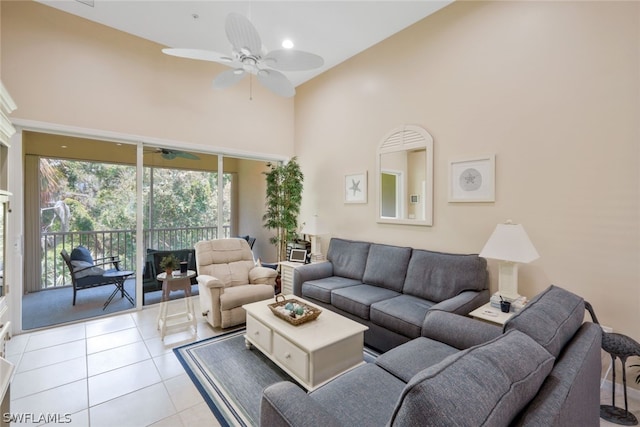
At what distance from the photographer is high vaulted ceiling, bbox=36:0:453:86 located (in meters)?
3.13

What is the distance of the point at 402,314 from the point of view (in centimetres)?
256

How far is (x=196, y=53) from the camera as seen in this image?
2.39 m

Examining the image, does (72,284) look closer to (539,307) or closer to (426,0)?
(539,307)

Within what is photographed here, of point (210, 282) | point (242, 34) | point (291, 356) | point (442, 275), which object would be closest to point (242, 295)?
point (210, 282)

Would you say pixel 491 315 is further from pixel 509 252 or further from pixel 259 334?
pixel 259 334

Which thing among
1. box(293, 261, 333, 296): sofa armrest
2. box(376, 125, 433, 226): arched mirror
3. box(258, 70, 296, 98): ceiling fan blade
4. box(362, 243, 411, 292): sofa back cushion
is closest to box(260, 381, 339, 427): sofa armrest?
box(362, 243, 411, 292): sofa back cushion

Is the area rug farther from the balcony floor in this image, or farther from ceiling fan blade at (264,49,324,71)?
ceiling fan blade at (264,49,324,71)

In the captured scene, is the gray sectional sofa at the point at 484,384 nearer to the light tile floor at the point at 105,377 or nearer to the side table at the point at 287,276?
the light tile floor at the point at 105,377

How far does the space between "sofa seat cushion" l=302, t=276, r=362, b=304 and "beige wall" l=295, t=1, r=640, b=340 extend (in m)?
0.79

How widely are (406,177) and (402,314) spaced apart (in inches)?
67.9

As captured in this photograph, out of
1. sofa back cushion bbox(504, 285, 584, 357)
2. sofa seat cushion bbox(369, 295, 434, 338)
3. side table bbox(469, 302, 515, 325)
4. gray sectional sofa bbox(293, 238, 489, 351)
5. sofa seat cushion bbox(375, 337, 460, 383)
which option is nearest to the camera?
sofa back cushion bbox(504, 285, 584, 357)

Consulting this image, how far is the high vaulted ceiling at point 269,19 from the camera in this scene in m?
3.13

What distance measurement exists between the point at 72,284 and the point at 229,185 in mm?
2383

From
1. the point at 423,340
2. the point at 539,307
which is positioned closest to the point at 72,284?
the point at 423,340
